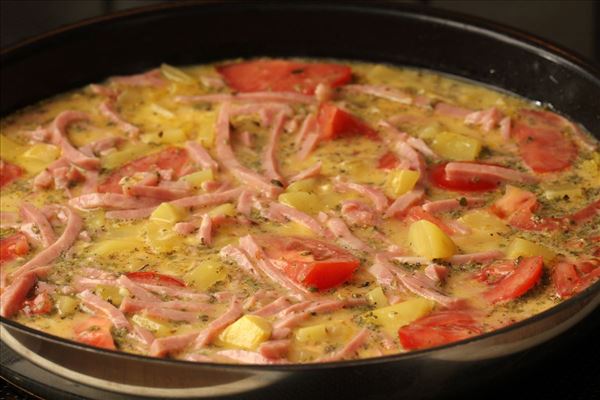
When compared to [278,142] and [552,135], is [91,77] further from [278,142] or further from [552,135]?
[552,135]

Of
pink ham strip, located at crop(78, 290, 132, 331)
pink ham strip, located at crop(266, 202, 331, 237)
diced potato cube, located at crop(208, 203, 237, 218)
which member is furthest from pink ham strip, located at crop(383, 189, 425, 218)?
pink ham strip, located at crop(78, 290, 132, 331)

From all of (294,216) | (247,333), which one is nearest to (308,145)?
(294,216)

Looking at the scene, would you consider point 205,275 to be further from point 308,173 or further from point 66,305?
point 308,173

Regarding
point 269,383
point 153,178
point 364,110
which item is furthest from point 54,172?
point 269,383

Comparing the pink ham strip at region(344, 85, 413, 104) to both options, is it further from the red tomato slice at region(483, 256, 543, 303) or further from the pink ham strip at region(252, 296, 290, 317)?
the pink ham strip at region(252, 296, 290, 317)

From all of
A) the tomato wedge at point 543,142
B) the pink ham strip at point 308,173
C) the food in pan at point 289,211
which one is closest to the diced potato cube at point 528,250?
the food in pan at point 289,211

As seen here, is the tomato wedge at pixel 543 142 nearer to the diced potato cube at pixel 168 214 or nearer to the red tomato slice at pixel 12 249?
the diced potato cube at pixel 168 214
